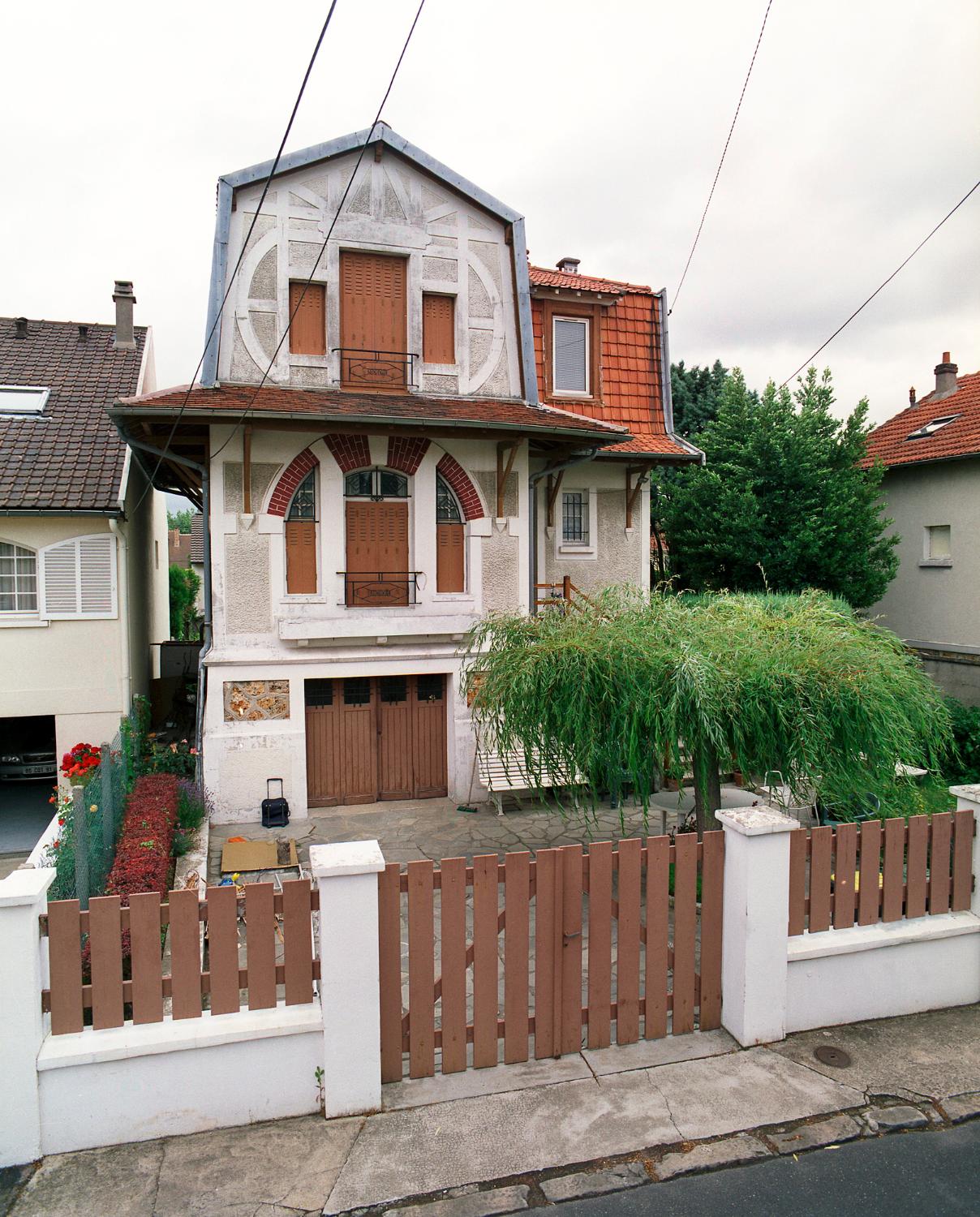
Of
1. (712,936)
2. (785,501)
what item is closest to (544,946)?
(712,936)

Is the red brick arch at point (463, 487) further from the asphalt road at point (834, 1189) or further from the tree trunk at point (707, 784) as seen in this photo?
the asphalt road at point (834, 1189)

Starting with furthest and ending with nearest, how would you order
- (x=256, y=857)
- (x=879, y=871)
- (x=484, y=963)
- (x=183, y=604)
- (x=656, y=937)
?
(x=183, y=604), (x=256, y=857), (x=879, y=871), (x=656, y=937), (x=484, y=963)

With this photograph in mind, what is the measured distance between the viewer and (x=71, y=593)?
11.9 metres

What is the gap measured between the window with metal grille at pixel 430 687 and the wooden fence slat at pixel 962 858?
770cm

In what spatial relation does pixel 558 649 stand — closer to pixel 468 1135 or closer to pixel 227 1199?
pixel 468 1135

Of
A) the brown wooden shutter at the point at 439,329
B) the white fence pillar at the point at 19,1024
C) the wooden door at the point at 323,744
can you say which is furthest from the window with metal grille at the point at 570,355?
the white fence pillar at the point at 19,1024

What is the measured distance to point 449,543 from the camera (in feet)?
39.6

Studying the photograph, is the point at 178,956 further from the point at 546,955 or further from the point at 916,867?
the point at 916,867

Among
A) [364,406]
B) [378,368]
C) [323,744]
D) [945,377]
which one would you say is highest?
[945,377]

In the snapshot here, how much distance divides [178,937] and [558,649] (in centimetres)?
380

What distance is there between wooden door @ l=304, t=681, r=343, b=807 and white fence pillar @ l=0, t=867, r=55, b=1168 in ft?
24.8

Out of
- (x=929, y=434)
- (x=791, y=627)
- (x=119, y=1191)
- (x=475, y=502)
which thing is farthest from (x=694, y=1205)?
(x=929, y=434)

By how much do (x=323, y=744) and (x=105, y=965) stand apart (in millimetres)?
7519

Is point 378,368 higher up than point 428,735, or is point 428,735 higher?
point 378,368
